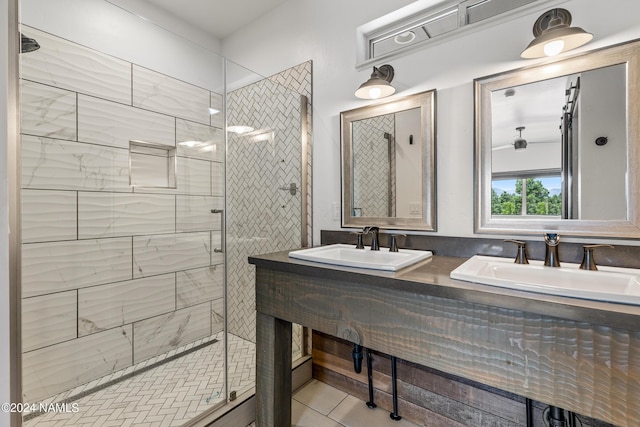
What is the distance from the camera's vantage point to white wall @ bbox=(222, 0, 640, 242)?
137cm

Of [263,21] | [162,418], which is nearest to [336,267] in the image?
[162,418]

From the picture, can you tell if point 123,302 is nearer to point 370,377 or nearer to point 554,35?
point 370,377

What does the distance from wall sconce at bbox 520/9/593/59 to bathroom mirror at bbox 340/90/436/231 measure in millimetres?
473

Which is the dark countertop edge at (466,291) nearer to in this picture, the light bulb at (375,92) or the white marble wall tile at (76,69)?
the light bulb at (375,92)

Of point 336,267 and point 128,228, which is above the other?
point 128,228

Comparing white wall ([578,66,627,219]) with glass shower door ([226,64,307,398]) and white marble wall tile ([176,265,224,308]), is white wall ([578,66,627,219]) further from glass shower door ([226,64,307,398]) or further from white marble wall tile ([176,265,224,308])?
white marble wall tile ([176,265,224,308])

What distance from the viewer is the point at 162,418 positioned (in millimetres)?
1540

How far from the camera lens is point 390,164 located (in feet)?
5.97

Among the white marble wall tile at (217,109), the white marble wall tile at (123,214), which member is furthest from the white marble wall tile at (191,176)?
the white marble wall tile at (217,109)

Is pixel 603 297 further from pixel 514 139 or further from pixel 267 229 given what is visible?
pixel 267 229

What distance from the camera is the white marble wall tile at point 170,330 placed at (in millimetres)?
2037

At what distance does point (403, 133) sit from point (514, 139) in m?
0.56

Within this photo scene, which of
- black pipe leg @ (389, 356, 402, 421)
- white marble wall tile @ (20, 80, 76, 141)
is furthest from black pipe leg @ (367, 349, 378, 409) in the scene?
white marble wall tile @ (20, 80, 76, 141)

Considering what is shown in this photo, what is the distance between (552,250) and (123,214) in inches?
92.7
